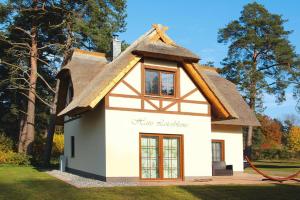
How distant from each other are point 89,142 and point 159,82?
4.34m

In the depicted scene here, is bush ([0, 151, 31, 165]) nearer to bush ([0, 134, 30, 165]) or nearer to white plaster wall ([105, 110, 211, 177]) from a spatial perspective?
bush ([0, 134, 30, 165])

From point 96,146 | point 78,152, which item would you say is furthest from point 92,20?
point 96,146

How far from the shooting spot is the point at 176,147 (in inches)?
713

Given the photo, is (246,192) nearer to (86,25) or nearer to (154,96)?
(154,96)

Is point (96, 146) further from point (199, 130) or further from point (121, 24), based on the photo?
point (121, 24)

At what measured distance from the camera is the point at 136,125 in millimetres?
17109

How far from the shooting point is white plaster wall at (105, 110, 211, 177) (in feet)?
54.2

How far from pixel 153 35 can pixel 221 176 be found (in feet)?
27.5

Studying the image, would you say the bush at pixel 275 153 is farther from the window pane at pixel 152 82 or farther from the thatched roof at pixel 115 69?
the window pane at pixel 152 82

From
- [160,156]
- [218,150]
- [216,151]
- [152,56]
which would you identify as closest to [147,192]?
[160,156]

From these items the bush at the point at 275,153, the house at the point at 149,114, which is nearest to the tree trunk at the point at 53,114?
the house at the point at 149,114

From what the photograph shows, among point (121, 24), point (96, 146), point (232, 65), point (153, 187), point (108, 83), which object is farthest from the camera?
point (232, 65)

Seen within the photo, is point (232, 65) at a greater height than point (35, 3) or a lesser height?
lesser

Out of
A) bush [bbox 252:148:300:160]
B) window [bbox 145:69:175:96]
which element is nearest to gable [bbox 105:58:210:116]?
window [bbox 145:69:175:96]
